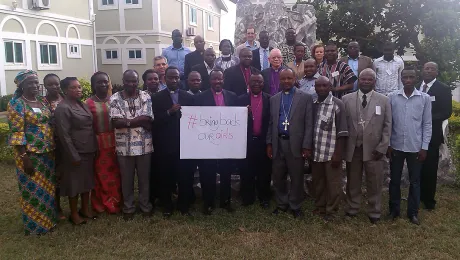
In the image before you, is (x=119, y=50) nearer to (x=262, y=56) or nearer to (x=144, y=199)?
(x=262, y=56)

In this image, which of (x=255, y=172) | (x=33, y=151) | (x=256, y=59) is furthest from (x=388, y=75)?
(x=33, y=151)

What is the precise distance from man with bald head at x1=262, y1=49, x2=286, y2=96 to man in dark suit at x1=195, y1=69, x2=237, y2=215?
30.9 inches

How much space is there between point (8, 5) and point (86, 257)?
15.6 metres

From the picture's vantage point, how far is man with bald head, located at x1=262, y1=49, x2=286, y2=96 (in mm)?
5879

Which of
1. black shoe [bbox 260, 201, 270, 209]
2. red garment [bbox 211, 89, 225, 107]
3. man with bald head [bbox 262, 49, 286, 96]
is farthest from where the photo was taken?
man with bald head [bbox 262, 49, 286, 96]

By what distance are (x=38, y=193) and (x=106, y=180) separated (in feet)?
3.04

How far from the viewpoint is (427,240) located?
4.64 meters

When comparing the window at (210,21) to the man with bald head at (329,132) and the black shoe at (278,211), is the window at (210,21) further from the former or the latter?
the man with bald head at (329,132)

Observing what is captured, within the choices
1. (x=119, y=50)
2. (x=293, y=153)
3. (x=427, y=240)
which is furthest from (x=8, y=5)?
(x=427, y=240)

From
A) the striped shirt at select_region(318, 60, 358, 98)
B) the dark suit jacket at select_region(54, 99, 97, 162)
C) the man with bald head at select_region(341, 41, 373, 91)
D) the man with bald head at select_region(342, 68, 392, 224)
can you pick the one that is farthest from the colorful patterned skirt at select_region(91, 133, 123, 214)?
the man with bald head at select_region(341, 41, 373, 91)

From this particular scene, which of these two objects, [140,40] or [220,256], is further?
[140,40]

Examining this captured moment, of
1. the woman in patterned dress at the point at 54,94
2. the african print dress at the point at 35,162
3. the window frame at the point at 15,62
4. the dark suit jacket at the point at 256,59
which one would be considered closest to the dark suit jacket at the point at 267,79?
the dark suit jacket at the point at 256,59

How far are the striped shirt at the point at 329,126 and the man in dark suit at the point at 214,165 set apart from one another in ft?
4.10

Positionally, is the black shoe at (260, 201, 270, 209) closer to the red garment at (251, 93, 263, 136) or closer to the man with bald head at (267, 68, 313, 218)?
the man with bald head at (267, 68, 313, 218)
